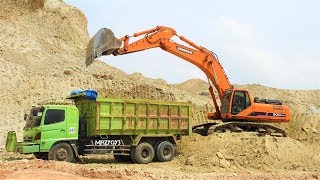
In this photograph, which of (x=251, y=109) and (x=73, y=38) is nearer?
(x=251, y=109)

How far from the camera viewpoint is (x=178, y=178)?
12.6 m

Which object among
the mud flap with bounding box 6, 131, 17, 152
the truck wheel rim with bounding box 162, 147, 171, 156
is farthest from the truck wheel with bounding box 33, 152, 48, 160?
the truck wheel rim with bounding box 162, 147, 171, 156

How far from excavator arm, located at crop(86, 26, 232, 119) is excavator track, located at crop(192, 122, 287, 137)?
1.11 metres

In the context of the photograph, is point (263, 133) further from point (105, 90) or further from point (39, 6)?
point (39, 6)

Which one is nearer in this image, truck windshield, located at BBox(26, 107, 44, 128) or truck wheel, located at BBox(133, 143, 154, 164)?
truck windshield, located at BBox(26, 107, 44, 128)

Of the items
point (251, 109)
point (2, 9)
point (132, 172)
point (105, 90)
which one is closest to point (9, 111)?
point (105, 90)

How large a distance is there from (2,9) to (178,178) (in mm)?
Answer: 30300

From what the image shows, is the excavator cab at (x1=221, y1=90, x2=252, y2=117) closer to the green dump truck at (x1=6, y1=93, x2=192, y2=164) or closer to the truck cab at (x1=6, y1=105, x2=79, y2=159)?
the green dump truck at (x1=6, y1=93, x2=192, y2=164)

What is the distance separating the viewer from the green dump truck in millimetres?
15250

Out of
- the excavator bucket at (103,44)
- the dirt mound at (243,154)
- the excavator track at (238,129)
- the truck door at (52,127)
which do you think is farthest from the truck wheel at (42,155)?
the excavator track at (238,129)

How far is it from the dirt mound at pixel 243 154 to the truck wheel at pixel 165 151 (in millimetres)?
451

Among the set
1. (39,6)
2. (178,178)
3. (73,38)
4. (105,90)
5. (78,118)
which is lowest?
(178,178)

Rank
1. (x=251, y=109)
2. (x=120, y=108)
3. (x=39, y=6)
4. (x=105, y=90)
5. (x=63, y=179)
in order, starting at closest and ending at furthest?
1. (x=63, y=179)
2. (x=120, y=108)
3. (x=251, y=109)
4. (x=105, y=90)
5. (x=39, y=6)

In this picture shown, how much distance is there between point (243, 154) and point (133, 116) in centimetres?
447
